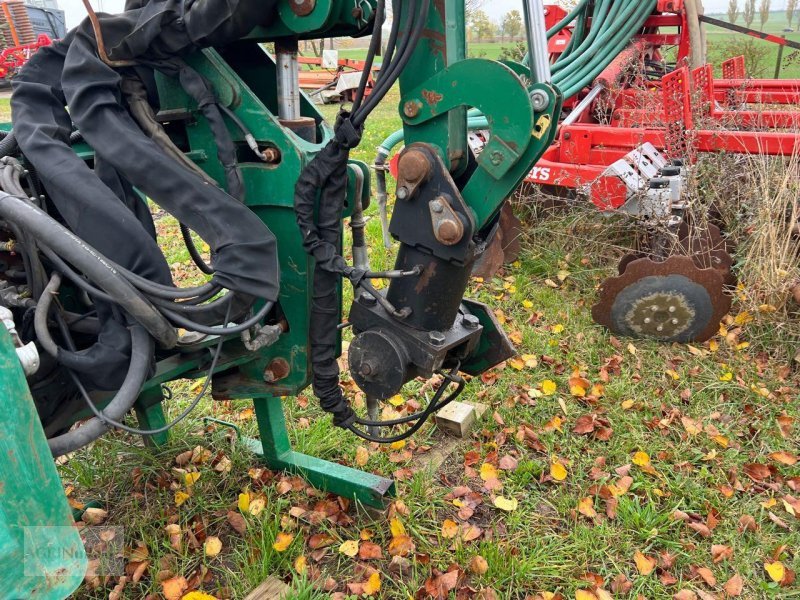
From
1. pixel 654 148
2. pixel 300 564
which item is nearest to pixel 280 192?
pixel 300 564

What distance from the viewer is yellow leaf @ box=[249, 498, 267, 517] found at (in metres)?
2.49

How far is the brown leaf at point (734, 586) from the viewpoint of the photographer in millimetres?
2213

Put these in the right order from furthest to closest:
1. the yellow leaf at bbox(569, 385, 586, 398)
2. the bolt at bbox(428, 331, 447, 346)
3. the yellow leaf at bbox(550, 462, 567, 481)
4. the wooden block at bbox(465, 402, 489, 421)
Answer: the yellow leaf at bbox(569, 385, 586, 398) < the wooden block at bbox(465, 402, 489, 421) < the yellow leaf at bbox(550, 462, 567, 481) < the bolt at bbox(428, 331, 447, 346)

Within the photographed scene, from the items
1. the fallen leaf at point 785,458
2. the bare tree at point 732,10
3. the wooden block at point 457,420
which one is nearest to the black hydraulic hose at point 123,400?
the wooden block at point 457,420

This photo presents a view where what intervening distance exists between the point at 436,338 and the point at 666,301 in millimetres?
2263

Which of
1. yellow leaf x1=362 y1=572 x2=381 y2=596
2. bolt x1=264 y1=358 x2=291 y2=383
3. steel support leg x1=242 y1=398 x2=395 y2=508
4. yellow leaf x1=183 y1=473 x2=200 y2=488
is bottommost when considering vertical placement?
yellow leaf x1=362 y1=572 x2=381 y2=596

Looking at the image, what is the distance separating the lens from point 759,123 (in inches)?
174

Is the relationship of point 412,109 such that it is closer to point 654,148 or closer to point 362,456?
point 362,456

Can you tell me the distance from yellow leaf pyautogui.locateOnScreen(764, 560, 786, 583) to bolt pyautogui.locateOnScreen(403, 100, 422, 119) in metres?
2.04

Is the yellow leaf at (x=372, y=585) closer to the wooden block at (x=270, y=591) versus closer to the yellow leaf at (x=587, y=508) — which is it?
the wooden block at (x=270, y=591)

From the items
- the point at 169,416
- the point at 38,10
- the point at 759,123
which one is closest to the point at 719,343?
the point at 759,123

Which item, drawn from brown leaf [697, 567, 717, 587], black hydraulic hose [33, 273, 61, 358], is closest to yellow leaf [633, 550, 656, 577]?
brown leaf [697, 567, 717, 587]

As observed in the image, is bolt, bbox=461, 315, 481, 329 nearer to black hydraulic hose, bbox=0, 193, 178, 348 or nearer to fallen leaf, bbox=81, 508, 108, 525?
black hydraulic hose, bbox=0, 193, 178, 348

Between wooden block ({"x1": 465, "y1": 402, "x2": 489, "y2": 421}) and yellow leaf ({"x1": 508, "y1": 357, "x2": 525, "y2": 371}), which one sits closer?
wooden block ({"x1": 465, "y1": 402, "x2": 489, "y2": 421})
